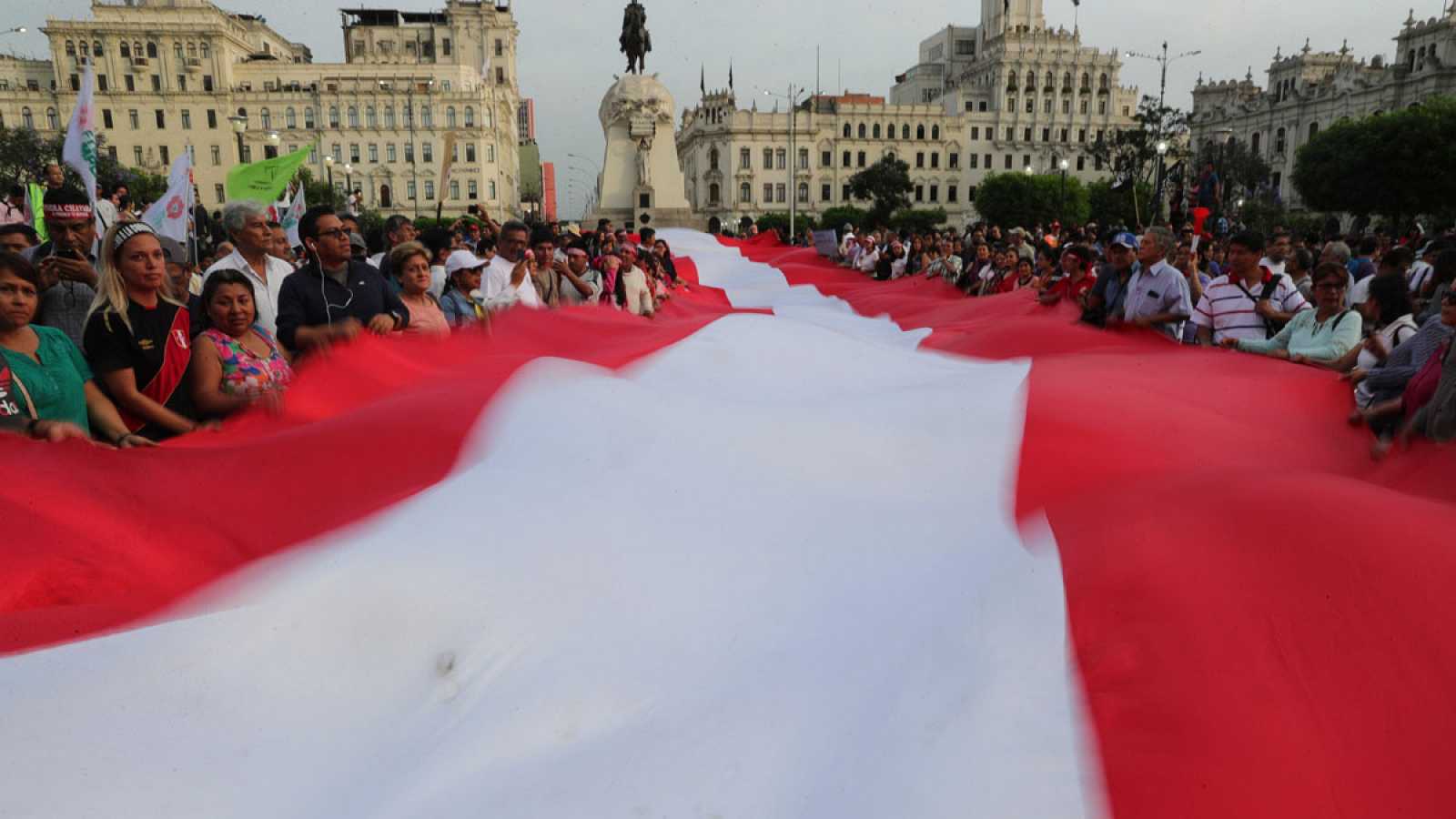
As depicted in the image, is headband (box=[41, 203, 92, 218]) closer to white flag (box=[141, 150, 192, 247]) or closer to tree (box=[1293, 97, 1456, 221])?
white flag (box=[141, 150, 192, 247])

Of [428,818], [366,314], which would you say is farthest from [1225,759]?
[366,314]

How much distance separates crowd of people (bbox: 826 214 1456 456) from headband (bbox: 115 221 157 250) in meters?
4.78

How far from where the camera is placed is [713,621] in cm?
245

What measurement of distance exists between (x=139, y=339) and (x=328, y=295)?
1.20m

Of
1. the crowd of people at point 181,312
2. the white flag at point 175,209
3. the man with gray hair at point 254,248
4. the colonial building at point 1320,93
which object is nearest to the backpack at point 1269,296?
the crowd of people at point 181,312

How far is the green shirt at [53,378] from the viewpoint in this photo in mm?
2988

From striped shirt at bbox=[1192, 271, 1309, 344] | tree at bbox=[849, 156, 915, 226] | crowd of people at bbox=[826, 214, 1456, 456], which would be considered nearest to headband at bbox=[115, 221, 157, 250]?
crowd of people at bbox=[826, 214, 1456, 456]

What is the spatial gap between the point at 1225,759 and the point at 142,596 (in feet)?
8.52

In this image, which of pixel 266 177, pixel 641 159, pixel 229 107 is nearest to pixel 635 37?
pixel 641 159

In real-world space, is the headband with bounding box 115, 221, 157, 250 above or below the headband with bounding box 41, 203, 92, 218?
below

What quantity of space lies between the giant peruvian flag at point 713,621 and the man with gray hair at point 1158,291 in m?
2.49

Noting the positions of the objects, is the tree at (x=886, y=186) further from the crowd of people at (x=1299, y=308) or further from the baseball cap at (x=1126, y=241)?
the baseball cap at (x=1126, y=241)

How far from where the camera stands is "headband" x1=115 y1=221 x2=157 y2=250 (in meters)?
3.48

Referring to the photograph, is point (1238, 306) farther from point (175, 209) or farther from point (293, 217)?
point (293, 217)
